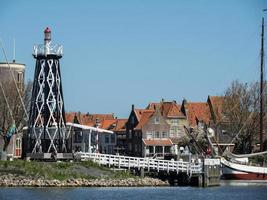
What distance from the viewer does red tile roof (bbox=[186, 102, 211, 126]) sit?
124000 mm

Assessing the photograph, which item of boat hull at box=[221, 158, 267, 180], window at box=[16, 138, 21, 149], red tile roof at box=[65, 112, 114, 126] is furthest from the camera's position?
red tile roof at box=[65, 112, 114, 126]

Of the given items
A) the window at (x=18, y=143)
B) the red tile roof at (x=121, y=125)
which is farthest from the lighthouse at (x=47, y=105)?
the red tile roof at (x=121, y=125)

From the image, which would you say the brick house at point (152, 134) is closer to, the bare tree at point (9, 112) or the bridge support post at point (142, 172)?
the bare tree at point (9, 112)

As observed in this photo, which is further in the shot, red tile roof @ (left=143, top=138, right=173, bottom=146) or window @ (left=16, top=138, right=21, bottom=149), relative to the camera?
red tile roof @ (left=143, top=138, right=173, bottom=146)

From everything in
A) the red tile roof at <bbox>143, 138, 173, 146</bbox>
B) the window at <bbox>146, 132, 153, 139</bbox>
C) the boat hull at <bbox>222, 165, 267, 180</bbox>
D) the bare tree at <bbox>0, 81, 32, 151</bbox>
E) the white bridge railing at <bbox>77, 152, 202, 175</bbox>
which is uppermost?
the bare tree at <bbox>0, 81, 32, 151</bbox>

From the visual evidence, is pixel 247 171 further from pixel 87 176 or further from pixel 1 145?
pixel 1 145

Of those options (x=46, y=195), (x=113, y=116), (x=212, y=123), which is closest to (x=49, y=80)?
(x=46, y=195)

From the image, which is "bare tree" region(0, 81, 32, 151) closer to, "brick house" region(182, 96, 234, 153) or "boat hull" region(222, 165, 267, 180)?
"boat hull" region(222, 165, 267, 180)

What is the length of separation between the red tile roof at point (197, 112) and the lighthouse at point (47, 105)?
4268 centimetres

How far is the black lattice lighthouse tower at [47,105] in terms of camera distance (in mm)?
82562

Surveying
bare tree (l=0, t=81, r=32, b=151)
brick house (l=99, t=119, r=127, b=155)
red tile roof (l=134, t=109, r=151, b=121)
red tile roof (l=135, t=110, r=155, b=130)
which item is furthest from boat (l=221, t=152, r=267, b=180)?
brick house (l=99, t=119, r=127, b=155)

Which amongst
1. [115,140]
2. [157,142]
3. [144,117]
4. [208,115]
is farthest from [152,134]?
[115,140]

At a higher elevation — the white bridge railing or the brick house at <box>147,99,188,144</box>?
the brick house at <box>147,99,188,144</box>

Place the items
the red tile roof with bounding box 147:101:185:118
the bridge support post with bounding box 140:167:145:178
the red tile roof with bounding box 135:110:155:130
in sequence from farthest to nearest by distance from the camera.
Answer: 1. the red tile roof with bounding box 147:101:185:118
2. the red tile roof with bounding box 135:110:155:130
3. the bridge support post with bounding box 140:167:145:178
